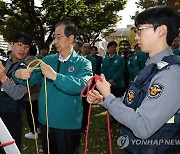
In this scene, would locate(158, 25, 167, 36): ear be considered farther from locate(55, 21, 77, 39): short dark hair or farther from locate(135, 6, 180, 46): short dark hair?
locate(55, 21, 77, 39): short dark hair

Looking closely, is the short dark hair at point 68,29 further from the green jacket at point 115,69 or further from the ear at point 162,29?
the green jacket at point 115,69

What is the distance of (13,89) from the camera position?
3.21m

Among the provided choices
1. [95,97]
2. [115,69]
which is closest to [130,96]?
[95,97]

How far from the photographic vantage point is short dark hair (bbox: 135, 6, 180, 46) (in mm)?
1984

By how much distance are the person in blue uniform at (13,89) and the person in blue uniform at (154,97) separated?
142 centimetres

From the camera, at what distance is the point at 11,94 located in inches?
128

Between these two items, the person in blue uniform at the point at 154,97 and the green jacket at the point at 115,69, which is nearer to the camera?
the person in blue uniform at the point at 154,97

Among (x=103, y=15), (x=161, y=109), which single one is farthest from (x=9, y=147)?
(x=103, y=15)

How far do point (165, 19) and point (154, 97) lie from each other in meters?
0.53

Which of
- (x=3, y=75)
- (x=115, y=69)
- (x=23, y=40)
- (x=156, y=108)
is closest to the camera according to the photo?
(x=156, y=108)

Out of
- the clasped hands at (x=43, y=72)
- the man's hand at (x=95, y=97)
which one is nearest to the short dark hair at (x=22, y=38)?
the clasped hands at (x=43, y=72)

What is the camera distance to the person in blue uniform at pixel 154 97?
182cm

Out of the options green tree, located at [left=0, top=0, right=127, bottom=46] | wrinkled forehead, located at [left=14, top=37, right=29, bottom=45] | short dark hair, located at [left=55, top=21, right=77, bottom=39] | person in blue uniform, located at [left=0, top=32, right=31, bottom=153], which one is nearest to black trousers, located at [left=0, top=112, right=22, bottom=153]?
person in blue uniform, located at [left=0, top=32, right=31, bottom=153]

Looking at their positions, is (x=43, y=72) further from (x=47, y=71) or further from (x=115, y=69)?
(x=115, y=69)
